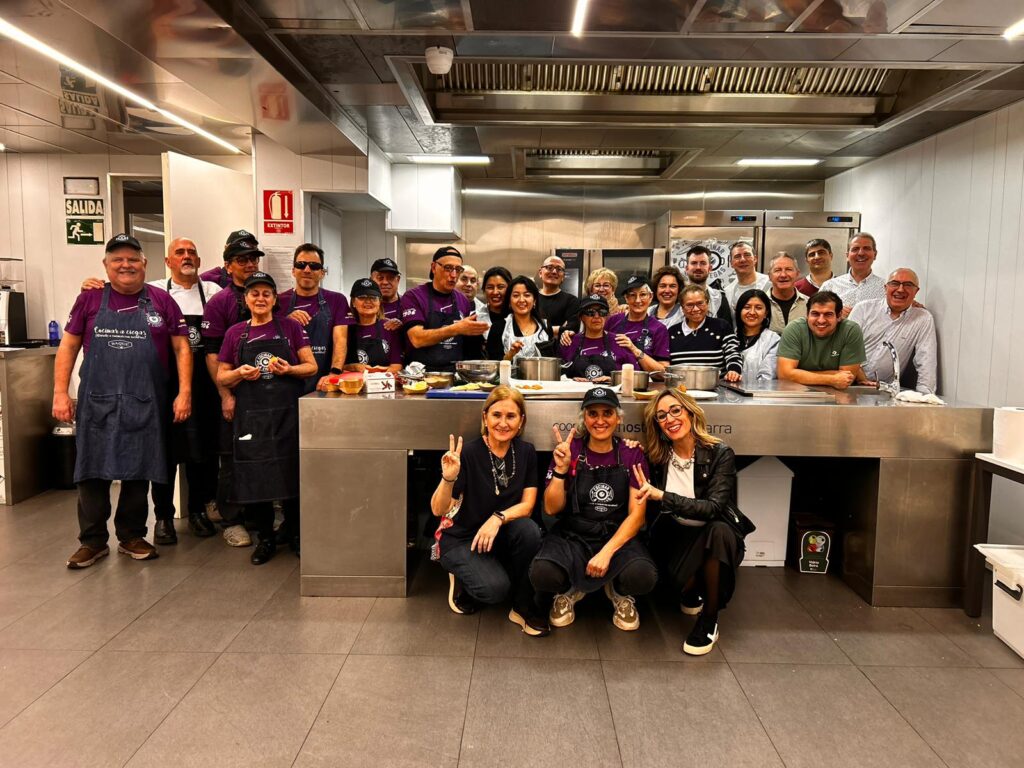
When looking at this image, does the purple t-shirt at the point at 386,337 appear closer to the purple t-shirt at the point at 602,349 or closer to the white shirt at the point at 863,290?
the purple t-shirt at the point at 602,349

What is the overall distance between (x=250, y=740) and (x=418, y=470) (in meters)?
1.93

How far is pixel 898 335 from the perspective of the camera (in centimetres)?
414

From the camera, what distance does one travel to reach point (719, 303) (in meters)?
4.04

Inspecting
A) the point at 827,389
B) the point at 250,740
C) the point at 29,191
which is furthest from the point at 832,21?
the point at 29,191

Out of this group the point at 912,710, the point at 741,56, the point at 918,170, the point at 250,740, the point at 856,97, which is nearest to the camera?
the point at 250,740

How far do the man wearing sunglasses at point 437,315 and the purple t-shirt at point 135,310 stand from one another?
1.16 m

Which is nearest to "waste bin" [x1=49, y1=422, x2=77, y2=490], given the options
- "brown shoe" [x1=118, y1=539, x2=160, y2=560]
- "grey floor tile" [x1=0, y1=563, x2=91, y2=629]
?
"grey floor tile" [x1=0, y1=563, x2=91, y2=629]

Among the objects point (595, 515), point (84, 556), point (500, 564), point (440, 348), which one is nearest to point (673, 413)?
point (595, 515)

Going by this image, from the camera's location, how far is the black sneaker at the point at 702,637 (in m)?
2.45

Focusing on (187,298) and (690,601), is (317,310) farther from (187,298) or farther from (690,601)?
(690,601)

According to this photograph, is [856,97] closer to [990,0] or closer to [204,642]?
[990,0]

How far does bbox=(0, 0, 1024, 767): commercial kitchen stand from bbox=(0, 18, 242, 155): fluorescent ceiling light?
4cm

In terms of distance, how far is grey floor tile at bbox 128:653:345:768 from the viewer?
1.85m

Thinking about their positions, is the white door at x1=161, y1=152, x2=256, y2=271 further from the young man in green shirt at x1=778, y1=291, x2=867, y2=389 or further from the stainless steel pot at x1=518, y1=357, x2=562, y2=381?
the young man in green shirt at x1=778, y1=291, x2=867, y2=389
